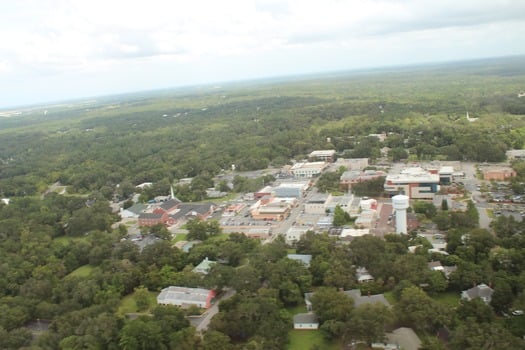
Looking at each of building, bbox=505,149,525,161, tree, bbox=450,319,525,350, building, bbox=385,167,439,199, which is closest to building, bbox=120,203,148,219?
building, bbox=385,167,439,199

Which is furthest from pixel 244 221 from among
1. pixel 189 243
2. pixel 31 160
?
pixel 31 160

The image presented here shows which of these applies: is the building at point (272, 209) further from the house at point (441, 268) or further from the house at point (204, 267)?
the house at point (441, 268)

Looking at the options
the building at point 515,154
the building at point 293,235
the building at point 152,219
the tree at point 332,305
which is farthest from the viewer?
the building at point 515,154

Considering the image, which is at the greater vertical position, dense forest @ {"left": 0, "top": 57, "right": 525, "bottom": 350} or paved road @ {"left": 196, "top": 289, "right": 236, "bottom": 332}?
dense forest @ {"left": 0, "top": 57, "right": 525, "bottom": 350}

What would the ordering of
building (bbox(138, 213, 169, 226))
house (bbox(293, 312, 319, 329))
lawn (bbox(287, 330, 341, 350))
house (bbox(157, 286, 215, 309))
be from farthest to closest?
building (bbox(138, 213, 169, 226))
house (bbox(157, 286, 215, 309))
house (bbox(293, 312, 319, 329))
lawn (bbox(287, 330, 341, 350))

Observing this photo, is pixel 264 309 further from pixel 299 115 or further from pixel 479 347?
pixel 299 115

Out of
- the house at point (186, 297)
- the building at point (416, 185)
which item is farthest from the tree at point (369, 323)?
the building at point (416, 185)

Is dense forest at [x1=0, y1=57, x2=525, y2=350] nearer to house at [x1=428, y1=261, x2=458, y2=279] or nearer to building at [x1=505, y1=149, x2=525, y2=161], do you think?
house at [x1=428, y1=261, x2=458, y2=279]
